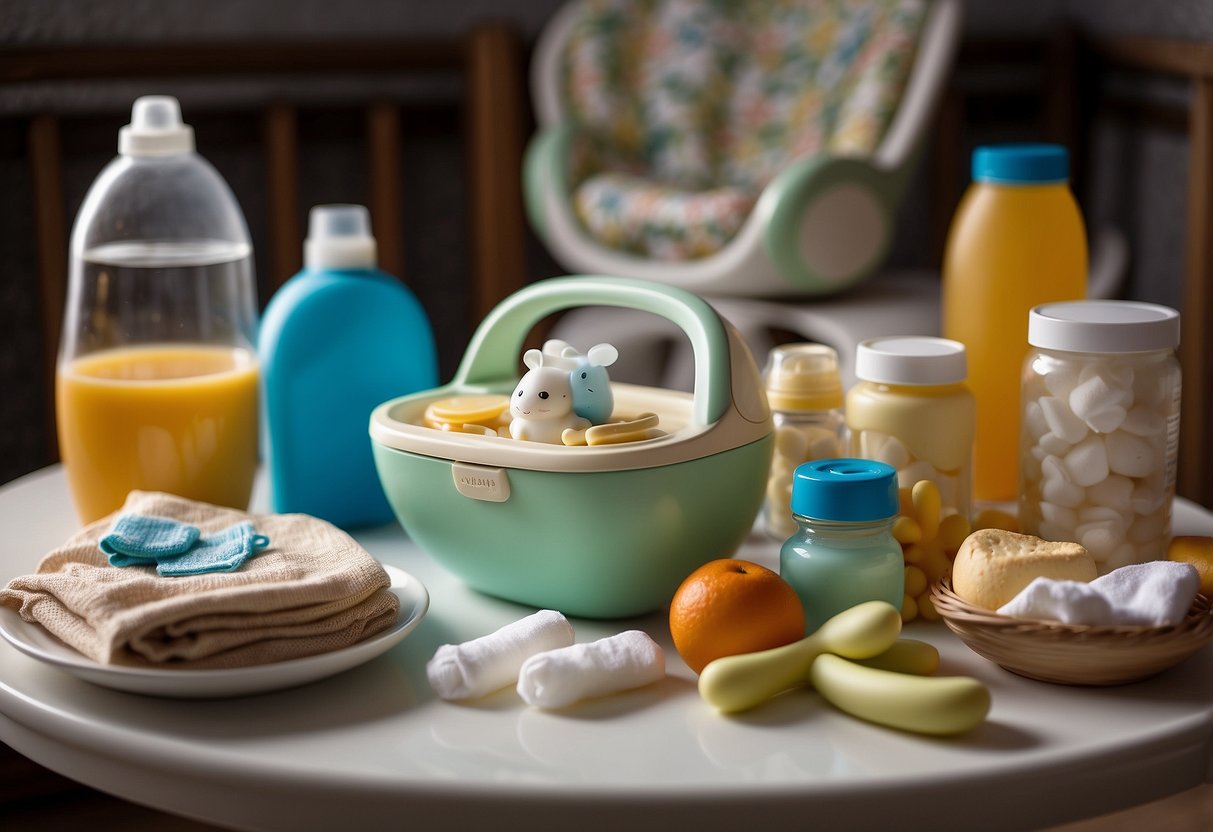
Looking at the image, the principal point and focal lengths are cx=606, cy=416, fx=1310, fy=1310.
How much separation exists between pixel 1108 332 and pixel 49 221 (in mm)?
1499

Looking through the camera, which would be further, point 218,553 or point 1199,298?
point 1199,298

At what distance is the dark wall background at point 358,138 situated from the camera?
1848 mm

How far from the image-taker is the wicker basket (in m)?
0.63

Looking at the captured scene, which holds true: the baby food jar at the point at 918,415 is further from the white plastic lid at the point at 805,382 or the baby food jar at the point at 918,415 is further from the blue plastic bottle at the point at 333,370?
the blue plastic bottle at the point at 333,370

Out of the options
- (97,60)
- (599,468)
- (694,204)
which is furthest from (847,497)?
(97,60)

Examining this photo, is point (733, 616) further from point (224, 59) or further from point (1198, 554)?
point (224, 59)

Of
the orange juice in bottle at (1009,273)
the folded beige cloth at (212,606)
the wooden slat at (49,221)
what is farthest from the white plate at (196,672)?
the wooden slat at (49,221)

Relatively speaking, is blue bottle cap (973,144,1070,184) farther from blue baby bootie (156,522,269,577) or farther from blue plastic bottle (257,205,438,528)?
blue baby bootie (156,522,269,577)

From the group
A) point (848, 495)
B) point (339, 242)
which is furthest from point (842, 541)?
point (339, 242)

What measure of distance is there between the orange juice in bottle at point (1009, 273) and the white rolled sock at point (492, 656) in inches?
16.2

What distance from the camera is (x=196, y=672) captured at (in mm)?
633

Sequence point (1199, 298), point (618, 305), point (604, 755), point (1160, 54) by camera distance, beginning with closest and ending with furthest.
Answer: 1. point (604, 755)
2. point (618, 305)
3. point (1199, 298)
4. point (1160, 54)

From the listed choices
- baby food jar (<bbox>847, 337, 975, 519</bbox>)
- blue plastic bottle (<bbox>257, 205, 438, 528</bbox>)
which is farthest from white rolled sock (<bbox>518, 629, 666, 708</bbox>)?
blue plastic bottle (<bbox>257, 205, 438, 528</bbox>)

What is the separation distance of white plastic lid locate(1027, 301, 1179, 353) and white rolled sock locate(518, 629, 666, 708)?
0.96ft
